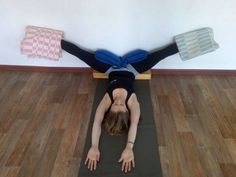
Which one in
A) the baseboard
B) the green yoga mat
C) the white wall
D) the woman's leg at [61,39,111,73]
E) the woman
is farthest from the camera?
the baseboard

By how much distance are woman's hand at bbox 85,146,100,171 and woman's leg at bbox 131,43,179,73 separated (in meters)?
0.99

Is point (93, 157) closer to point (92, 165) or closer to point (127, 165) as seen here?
point (92, 165)

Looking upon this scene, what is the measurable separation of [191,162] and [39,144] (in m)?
1.12

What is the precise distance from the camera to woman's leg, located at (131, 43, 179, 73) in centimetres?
250

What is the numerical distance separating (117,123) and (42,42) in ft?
3.81

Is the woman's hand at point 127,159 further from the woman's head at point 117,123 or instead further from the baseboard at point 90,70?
the baseboard at point 90,70

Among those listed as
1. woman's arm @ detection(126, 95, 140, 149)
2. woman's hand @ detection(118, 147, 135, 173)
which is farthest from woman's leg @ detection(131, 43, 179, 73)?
woman's hand @ detection(118, 147, 135, 173)

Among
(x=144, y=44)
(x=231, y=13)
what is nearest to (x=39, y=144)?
(x=144, y=44)

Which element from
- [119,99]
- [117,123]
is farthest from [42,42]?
[117,123]

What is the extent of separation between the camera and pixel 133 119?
1.96 m

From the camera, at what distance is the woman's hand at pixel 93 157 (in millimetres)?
1716

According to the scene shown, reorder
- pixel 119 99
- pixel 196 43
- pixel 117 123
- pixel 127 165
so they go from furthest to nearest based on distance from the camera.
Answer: pixel 196 43, pixel 119 99, pixel 117 123, pixel 127 165

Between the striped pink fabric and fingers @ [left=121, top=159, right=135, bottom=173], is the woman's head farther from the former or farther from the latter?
the striped pink fabric

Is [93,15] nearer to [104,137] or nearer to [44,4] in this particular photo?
[44,4]
